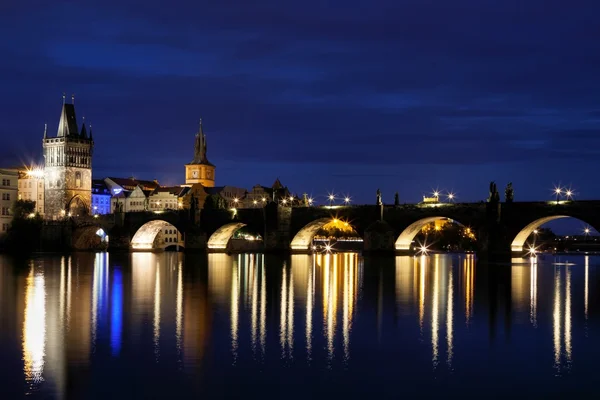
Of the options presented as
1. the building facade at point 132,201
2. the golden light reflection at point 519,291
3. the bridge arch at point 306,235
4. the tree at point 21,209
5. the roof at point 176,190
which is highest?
→ the roof at point 176,190

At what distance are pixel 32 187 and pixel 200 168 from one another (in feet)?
172

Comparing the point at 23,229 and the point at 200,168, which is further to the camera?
the point at 200,168

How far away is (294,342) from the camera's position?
2486 cm

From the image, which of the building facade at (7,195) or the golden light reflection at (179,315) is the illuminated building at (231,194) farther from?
the golden light reflection at (179,315)

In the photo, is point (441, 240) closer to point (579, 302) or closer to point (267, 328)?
point (579, 302)

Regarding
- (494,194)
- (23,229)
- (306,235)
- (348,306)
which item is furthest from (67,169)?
(348,306)

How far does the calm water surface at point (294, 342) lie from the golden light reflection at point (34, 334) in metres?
0.05

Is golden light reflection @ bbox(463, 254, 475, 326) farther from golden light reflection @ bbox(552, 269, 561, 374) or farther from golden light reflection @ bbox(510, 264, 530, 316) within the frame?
golden light reflection @ bbox(552, 269, 561, 374)

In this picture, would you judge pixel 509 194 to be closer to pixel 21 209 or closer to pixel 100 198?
pixel 21 209

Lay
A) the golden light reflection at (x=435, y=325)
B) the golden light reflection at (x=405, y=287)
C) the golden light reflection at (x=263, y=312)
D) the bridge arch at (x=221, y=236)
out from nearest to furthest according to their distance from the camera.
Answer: the golden light reflection at (x=435, y=325) < the golden light reflection at (x=263, y=312) < the golden light reflection at (x=405, y=287) < the bridge arch at (x=221, y=236)

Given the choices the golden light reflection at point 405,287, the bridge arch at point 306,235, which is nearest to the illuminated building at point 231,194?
the bridge arch at point 306,235

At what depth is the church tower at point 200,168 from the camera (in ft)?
606

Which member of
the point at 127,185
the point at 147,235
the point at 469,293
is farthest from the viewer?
the point at 127,185

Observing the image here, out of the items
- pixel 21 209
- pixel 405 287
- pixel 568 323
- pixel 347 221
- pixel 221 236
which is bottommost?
pixel 405 287
